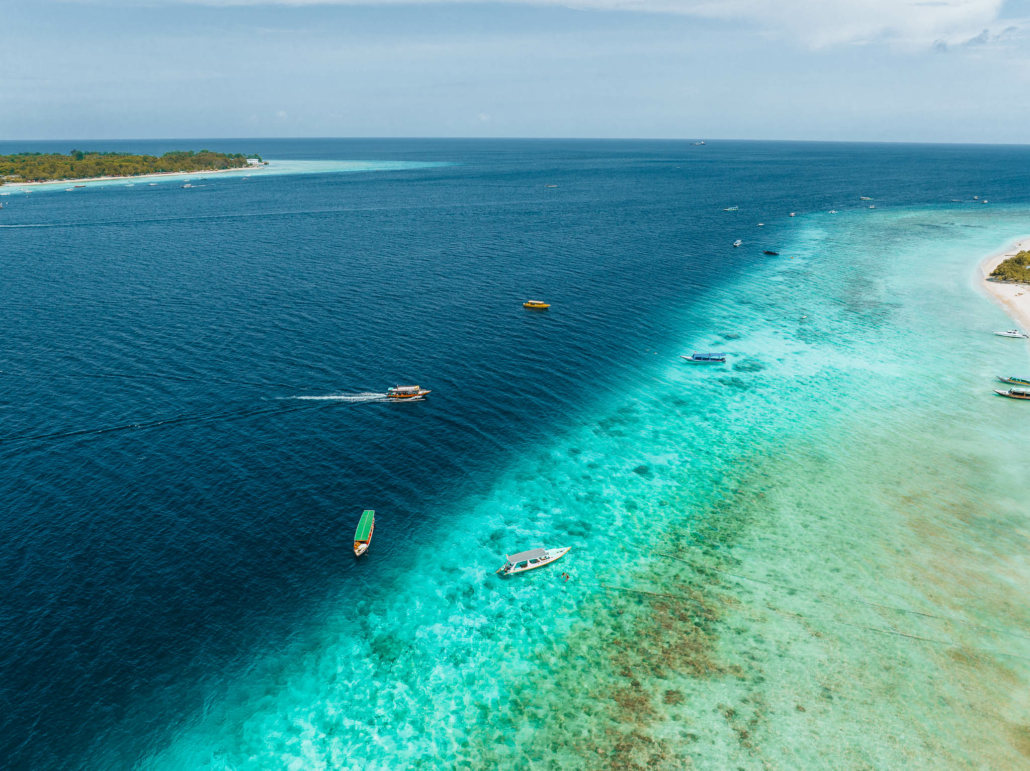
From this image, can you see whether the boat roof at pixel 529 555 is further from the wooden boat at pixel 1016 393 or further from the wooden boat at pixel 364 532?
the wooden boat at pixel 1016 393

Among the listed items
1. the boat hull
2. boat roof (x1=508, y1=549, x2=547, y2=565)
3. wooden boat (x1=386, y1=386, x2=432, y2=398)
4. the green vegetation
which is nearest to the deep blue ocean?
wooden boat (x1=386, y1=386, x2=432, y2=398)

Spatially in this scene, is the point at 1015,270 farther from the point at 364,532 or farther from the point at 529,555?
the point at 364,532

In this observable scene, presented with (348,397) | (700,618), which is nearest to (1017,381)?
(700,618)

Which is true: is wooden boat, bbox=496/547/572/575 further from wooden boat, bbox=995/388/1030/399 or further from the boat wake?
wooden boat, bbox=995/388/1030/399

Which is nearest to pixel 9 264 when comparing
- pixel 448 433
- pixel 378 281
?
pixel 378 281

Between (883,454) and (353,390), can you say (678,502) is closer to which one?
(883,454)

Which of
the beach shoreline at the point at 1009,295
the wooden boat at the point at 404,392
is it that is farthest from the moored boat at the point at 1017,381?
the wooden boat at the point at 404,392
